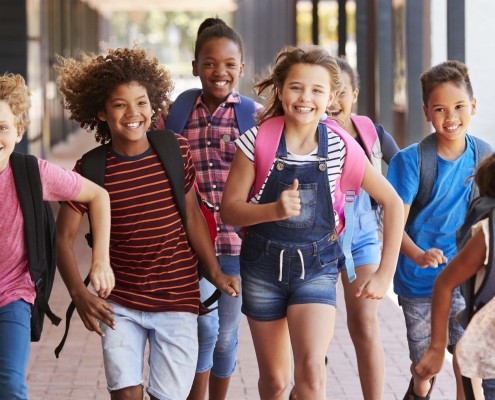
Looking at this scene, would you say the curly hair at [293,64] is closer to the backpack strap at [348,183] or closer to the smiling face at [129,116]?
the backpack strap at [348,183]

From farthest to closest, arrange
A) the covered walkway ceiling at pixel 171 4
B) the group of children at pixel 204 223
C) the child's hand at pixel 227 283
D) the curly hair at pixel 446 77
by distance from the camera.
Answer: the covered walkway ceiling at pixel 171 4, the curly hair at pixel 446 77, the child's hand at pixel 227 283, the group of children at pixel 204 223

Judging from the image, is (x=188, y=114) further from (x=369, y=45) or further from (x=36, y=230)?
(x=369, y=45)

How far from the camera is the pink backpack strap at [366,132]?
435 centimetres

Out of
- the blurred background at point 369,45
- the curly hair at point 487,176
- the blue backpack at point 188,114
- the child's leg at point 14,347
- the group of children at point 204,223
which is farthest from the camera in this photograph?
the blurred background at point 369,45

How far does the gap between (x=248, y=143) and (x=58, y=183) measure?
2.47 feet

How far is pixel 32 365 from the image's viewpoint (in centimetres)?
578

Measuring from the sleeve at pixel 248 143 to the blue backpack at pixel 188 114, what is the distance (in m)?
0.71

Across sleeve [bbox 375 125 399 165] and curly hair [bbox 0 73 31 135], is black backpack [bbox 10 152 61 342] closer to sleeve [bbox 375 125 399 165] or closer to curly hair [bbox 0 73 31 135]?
curly hair [bbox 0 73 31 135]

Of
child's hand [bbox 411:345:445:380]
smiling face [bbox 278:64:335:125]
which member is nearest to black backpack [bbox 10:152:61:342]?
smiling face [bbox 278:64:335:125]

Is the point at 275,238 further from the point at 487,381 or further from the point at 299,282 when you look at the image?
the point at 487,381

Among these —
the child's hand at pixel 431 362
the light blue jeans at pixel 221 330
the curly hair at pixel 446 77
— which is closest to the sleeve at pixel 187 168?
the light blue jeans at pixel 221 330

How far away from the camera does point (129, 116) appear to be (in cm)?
373

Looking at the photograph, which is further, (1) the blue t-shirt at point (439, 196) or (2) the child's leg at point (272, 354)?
(1) the blue t-shirt at point (439, 196)

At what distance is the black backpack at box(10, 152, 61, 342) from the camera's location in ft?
10.9
